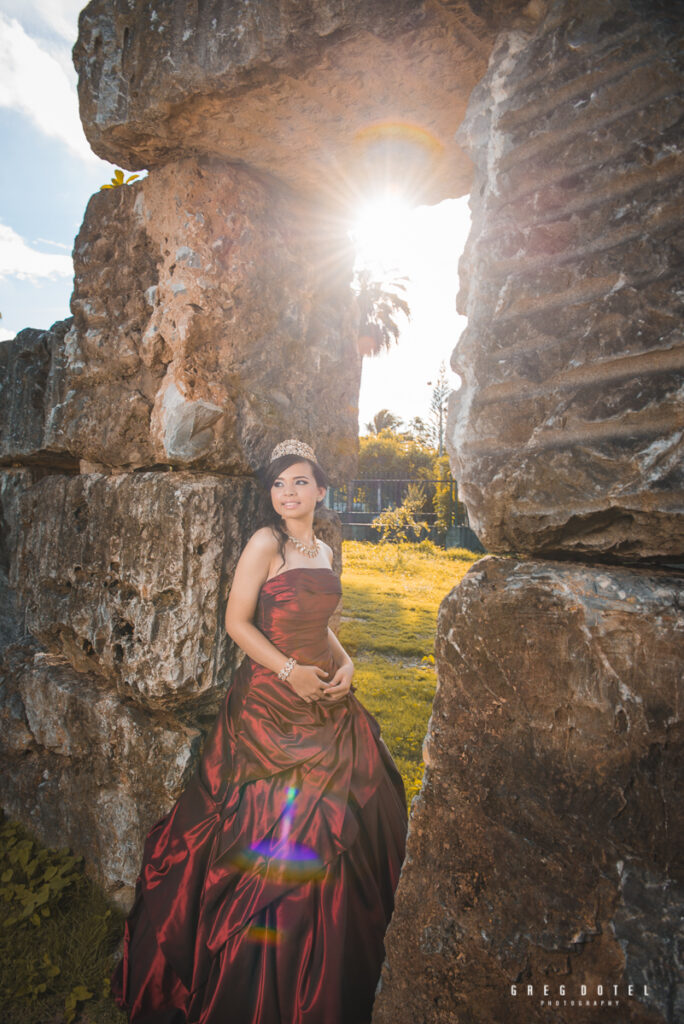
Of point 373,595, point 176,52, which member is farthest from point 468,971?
point 373,595

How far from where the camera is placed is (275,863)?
180 centimetres

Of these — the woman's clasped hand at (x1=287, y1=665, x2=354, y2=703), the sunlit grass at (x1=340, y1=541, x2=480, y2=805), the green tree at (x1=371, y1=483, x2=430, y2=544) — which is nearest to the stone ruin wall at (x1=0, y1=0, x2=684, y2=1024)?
the woman's clasped hand at (x1=287, y1=665, x2=354, y2=703)

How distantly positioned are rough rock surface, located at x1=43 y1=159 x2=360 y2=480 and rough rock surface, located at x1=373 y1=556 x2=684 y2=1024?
136cm

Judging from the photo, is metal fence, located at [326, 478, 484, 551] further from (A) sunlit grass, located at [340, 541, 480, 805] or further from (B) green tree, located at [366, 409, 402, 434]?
(B) green tree, located at [366, 409, 402, 434]

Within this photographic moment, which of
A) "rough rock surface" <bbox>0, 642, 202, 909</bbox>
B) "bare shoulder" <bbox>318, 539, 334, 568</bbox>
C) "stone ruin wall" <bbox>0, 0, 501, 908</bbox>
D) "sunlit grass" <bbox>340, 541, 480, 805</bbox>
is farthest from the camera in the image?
"sunlit grass" <bbox>340, 541, 480, 805</bbox>

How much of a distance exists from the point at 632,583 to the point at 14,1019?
7.86ft

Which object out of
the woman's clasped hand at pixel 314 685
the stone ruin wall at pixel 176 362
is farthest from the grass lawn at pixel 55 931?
the woman's clasped hand at pixel 314 685

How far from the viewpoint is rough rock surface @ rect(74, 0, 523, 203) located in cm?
146

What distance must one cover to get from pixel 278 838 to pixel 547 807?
1.12 meters

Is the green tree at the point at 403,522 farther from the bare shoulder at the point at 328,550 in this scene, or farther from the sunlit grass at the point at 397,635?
the bare shoulder at the point at 328,550

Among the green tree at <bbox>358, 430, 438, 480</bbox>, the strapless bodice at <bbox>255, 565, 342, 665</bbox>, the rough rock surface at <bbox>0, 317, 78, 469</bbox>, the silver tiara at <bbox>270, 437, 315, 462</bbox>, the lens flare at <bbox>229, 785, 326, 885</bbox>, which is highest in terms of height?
the green tree at <bbox>358, 430, 438, 480</bbox>

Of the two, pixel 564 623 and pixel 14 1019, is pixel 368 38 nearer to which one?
pixel 564 623

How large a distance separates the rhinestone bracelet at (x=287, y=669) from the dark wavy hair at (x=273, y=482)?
370 millimetres

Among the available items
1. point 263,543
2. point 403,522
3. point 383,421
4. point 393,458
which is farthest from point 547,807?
point 383,421
